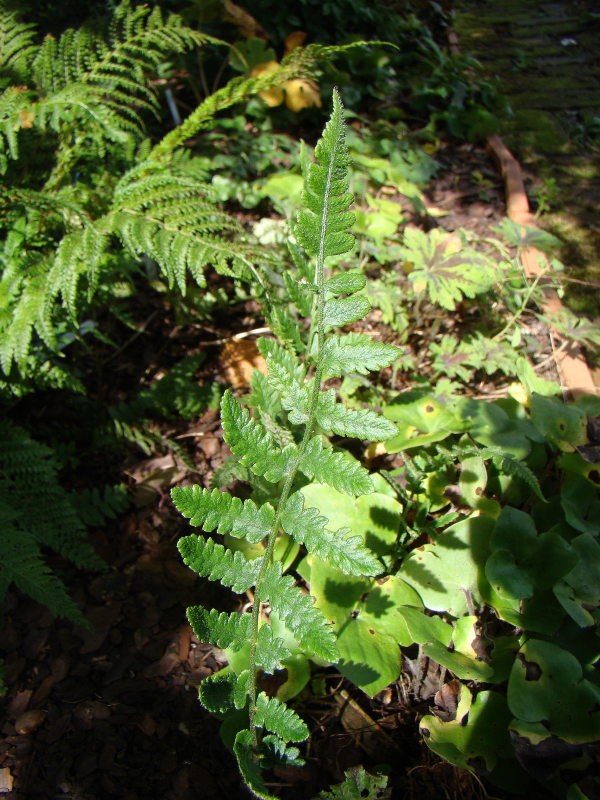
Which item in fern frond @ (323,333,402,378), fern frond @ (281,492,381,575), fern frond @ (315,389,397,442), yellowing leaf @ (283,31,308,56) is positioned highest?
yellowing leaf @ (283,31,308,56)

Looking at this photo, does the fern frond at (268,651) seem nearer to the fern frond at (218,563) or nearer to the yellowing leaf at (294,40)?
the fern frond at (218,563)

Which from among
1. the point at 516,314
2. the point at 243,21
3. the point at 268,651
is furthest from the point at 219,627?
the point at 243,21

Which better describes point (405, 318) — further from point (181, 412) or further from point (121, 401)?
point (121, 401)

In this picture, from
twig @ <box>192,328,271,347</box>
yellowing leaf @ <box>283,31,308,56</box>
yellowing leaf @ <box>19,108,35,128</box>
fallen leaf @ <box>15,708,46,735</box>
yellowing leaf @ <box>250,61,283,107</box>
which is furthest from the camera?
yellowing leaf @ <box>283,31,308,56</box>

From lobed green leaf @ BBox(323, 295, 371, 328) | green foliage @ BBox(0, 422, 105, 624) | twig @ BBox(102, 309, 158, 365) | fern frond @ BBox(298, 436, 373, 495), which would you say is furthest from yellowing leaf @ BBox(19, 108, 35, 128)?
fern frond @ BBox(298, 436, 373, 495)

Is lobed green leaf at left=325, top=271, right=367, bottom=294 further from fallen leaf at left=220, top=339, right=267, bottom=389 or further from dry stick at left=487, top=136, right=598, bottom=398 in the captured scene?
dry stick at left=487, top=136, right=598, bottom=398

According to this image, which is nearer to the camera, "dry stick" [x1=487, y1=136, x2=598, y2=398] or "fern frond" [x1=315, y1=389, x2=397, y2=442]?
"fern frond" [x1=315, y1=389, x2=397, y2=442]

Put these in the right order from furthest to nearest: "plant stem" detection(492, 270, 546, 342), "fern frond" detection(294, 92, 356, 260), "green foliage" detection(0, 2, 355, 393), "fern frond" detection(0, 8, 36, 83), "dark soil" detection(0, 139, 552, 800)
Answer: "plant stem" detection(492, 270, 546, 342) < "fern frond" detection(0, 8, 36, 83) < "green foliage" detection(0, 2, 355, 393) < "dark soil" detection(0, 139, 552, 800) < "fern frond" detection(294, 92, 356, 260)
